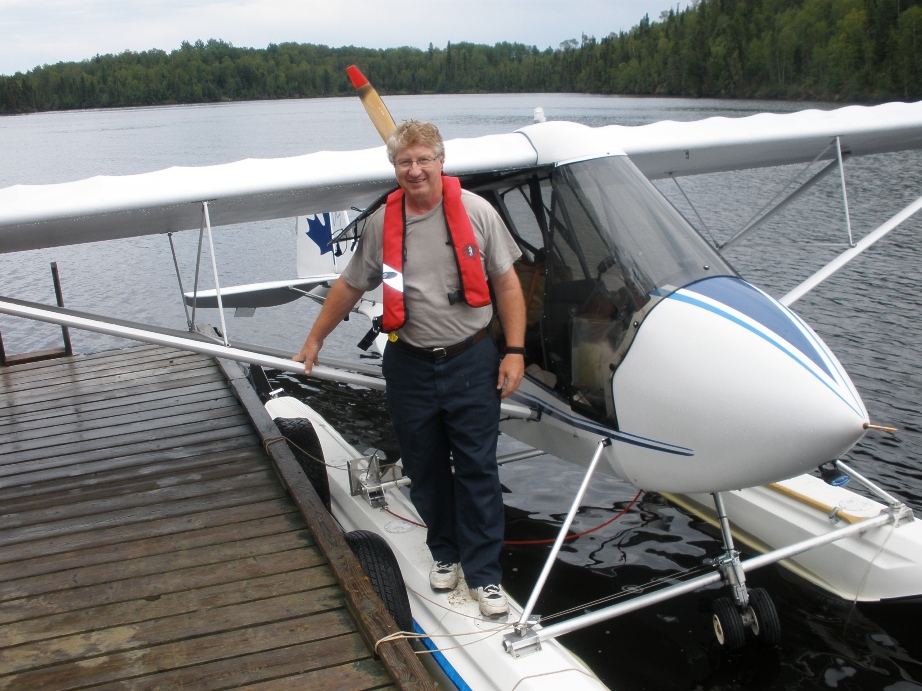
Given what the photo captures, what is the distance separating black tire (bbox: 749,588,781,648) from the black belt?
2.01 meters

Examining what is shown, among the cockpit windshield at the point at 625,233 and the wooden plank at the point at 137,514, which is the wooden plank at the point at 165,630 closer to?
the wooden plank at the point at 137,514

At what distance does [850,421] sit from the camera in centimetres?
311

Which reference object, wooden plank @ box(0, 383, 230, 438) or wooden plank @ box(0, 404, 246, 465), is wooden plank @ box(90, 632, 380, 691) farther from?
wooden plank @ box(0, 383, 230, 438)

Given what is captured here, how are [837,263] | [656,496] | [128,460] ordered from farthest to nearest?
[656,496], [837,263], [128,460]

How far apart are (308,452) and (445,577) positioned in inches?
88.0

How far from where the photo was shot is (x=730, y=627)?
4.15 meters

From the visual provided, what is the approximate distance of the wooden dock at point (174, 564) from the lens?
3.11m

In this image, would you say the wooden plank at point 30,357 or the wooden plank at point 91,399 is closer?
the wooden plank at point 91,399

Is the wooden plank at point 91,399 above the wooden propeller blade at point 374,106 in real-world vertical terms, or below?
below

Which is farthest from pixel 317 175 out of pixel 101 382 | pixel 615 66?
pixel 615 66

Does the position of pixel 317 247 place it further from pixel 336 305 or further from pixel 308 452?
pixel 336 305

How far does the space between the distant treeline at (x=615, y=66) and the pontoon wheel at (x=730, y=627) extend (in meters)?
55.3

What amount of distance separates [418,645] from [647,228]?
7.23 ft

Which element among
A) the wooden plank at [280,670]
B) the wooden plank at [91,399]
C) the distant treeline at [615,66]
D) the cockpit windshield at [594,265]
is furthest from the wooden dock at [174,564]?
the distant treeline at [615,66]
